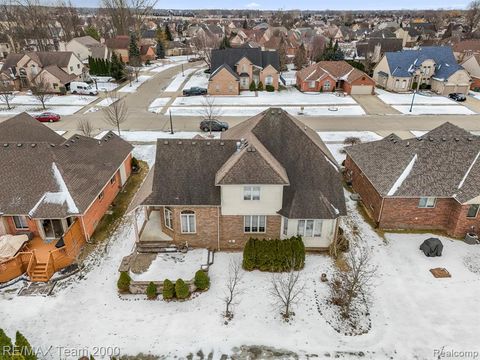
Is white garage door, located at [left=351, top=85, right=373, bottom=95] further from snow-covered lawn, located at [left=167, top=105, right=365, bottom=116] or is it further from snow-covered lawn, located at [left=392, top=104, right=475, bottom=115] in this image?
snow-covered lawn, located at [left=167, top=105, right=365, bottom=116]

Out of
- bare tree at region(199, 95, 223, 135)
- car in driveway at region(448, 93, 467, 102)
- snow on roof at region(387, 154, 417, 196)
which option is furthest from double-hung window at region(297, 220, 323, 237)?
car in driveway at region(448, 93, 467, 102)

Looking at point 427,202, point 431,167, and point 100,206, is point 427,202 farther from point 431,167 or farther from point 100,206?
point 100,206

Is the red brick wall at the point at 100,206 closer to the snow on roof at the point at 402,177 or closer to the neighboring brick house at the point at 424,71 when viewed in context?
the snow on roof at the point at 402,177

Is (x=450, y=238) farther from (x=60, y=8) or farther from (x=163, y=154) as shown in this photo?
(x=60, y=8)

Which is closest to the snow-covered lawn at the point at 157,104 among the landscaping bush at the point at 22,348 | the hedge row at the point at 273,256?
the hedge row at the point at 273,256

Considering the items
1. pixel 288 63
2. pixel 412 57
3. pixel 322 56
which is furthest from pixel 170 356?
pixel 288 63

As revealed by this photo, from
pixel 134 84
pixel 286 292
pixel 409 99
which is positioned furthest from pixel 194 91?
pixel 286 292
